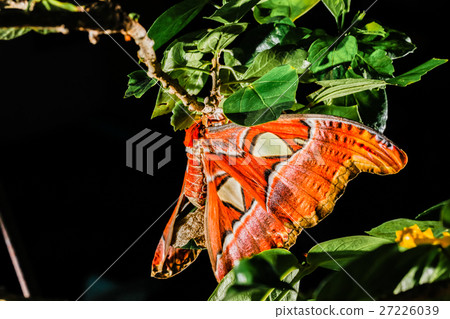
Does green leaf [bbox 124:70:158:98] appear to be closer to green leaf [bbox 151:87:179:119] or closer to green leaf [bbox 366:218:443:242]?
green leaf [bbox 151:87:179:119]

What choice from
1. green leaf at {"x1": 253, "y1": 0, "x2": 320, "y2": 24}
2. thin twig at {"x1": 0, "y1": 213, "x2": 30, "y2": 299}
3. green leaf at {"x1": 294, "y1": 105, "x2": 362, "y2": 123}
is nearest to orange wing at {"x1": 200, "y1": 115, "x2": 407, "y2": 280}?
green leaf at {"x1": 294, "y1": 105, "x2": 362, "y2": 123}

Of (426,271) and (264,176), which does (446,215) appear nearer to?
(426,271)

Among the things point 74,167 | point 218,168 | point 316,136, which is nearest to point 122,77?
point 74,167

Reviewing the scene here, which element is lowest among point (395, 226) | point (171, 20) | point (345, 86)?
point (395, 226)

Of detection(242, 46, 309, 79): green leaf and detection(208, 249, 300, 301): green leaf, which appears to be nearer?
detection(208, 249, 300, 301): green leaf

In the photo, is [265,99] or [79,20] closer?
[79,20]

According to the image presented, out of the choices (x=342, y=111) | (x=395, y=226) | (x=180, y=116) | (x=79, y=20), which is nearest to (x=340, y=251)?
(x=395, y=226)
